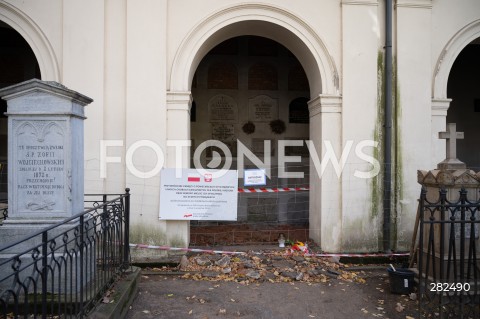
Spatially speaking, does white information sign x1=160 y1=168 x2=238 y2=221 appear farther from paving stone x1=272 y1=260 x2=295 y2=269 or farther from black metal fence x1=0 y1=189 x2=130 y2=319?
black metal fence x1=0 y1=189 x2=130 y2=319

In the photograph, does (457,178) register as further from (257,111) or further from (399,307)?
(257,111)

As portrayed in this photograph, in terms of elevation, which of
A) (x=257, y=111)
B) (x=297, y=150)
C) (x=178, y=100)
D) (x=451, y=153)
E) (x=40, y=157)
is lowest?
(x=40, y=157)

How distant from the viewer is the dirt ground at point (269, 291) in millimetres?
4625

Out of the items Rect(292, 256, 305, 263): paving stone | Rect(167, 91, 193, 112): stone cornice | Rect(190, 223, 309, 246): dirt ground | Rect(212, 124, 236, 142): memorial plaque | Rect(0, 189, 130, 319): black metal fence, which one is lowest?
Rect(292, 256, 305, 263): paving stone

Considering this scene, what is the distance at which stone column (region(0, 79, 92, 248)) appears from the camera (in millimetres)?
4152

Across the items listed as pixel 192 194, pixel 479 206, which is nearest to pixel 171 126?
pixel 192 194

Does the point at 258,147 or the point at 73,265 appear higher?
the point at 258,147

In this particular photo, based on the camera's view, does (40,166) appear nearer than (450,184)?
Yes

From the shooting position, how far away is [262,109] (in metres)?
9.70

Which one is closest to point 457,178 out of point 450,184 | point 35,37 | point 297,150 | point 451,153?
point 450,184

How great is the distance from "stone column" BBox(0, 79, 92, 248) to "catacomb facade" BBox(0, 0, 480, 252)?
7.51 ft

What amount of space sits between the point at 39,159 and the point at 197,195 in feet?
9.70

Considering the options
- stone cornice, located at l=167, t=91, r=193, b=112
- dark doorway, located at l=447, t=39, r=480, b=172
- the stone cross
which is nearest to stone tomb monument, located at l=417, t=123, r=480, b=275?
the stone cross

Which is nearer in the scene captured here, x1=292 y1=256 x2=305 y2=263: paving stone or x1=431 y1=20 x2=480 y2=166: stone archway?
x1=292 y1=256 x2=305 y2=263: paving stone
